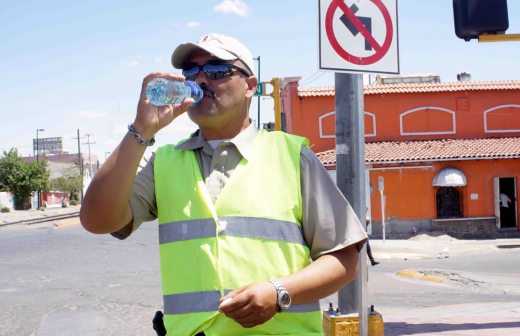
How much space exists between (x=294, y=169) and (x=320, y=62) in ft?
5.62

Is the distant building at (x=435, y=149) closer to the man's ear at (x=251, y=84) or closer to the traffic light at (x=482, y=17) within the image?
the traffic light at (x=482, y=17)

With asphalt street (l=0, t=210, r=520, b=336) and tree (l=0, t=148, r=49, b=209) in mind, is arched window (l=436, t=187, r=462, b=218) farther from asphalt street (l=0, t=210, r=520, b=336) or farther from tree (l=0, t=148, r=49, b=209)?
tree (l=0, t=148, r=49, b=209)

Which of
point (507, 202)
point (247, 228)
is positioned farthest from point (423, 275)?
point (507, 202)

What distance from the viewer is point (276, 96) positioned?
13156 millimetres

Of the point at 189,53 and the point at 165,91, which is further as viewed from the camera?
the point at 189,53

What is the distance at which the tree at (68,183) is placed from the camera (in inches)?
3100

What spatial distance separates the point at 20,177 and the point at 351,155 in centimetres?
6744

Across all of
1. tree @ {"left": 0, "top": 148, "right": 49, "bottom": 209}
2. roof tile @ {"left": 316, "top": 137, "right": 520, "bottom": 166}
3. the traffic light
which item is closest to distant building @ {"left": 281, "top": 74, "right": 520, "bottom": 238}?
roof tile @ {"left": 316, "top": 137, "right": 520, "bottom": 166}

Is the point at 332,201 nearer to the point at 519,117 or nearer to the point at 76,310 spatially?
the point at 76,310

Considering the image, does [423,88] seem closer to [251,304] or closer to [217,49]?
[217,49]

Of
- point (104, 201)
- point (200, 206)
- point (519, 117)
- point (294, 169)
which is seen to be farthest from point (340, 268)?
point (519, 117)

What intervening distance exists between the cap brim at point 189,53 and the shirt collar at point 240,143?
0.28 meters

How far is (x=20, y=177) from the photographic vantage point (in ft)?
220

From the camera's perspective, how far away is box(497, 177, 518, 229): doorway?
25.5 meters
